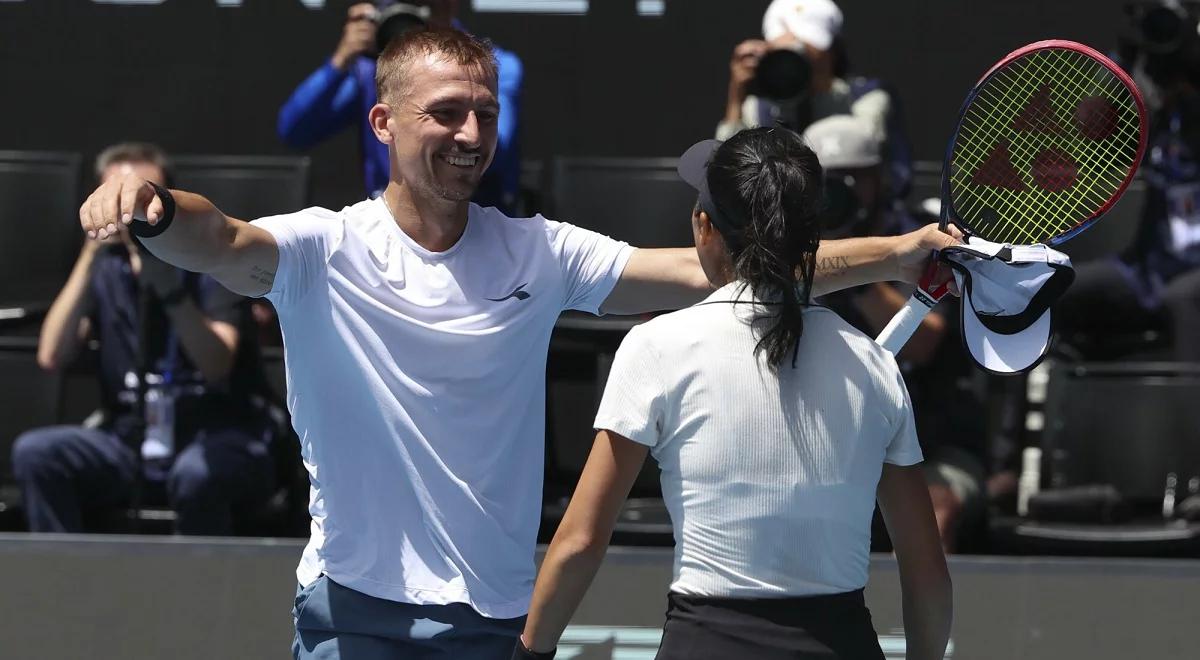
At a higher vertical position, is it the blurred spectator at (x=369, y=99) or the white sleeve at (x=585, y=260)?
the blurred spectator at (x=369, y=99)

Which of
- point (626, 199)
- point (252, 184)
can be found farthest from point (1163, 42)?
point (252, 184)

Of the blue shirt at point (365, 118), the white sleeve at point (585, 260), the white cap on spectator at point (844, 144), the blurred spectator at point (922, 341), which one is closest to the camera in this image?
the white sleeve at point (585, 260)

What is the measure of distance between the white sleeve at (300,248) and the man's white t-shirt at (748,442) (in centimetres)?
66

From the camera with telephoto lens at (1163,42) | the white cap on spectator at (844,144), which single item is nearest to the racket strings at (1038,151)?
the white cap on spectator at (844,144)

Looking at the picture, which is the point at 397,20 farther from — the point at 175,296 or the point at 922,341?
the point at 922,341

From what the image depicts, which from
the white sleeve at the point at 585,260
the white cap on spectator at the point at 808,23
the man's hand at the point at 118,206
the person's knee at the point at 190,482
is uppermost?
the white cap on spectator at the point at 808,23

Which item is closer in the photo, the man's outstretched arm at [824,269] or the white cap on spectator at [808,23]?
the man's outstretched arm at [824,269]

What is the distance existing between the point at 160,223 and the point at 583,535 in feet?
2.59

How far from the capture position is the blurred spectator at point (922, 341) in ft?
16.1

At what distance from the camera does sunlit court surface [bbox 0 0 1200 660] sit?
2.42 meters

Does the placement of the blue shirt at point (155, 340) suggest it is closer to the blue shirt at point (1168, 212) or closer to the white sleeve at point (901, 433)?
the blue shirt at point (1168, 212)

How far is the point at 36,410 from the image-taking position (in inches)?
218

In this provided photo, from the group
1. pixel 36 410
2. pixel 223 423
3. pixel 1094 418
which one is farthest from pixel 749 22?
pixel 36 410

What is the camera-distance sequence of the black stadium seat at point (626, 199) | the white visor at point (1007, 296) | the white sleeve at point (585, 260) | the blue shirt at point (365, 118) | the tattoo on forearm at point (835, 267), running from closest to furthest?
1. the white visor at point (1007, 296)
2. the tattoo on forearm at point (835, 267)
3. the white sleeve at point (585, 260)
4. the blue shirt at point (365, 118)
5. the black stadium seat at point (626, 199)
